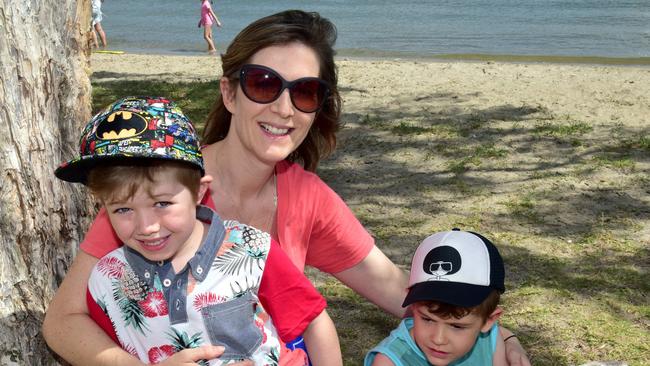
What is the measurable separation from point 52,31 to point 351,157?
14.7ft

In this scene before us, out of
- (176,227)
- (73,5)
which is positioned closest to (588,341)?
(176,227)

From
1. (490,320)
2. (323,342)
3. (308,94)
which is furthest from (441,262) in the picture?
(308,94)

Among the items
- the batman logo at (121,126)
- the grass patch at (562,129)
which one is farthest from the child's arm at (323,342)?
the grass patch at (562,129)

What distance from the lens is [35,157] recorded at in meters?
2.86

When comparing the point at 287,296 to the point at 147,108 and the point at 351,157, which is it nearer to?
the point at 147,108

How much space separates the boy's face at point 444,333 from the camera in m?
3.04

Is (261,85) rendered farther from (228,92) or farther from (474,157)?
(474,157)

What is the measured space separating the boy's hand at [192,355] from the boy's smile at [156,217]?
0.28 metres

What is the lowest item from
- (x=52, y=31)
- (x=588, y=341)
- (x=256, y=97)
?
(x=588, y=341)

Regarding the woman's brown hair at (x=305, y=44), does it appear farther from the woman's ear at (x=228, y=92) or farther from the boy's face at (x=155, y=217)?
the boy's face at (x=155, y=217)

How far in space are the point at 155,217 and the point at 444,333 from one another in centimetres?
122

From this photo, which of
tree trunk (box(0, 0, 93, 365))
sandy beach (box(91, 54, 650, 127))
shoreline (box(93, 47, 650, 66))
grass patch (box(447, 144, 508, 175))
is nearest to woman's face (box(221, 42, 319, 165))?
tree trunk (box(0, 0, 93, 365))

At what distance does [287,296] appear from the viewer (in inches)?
102

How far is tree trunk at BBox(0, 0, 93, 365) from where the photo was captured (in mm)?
2771
